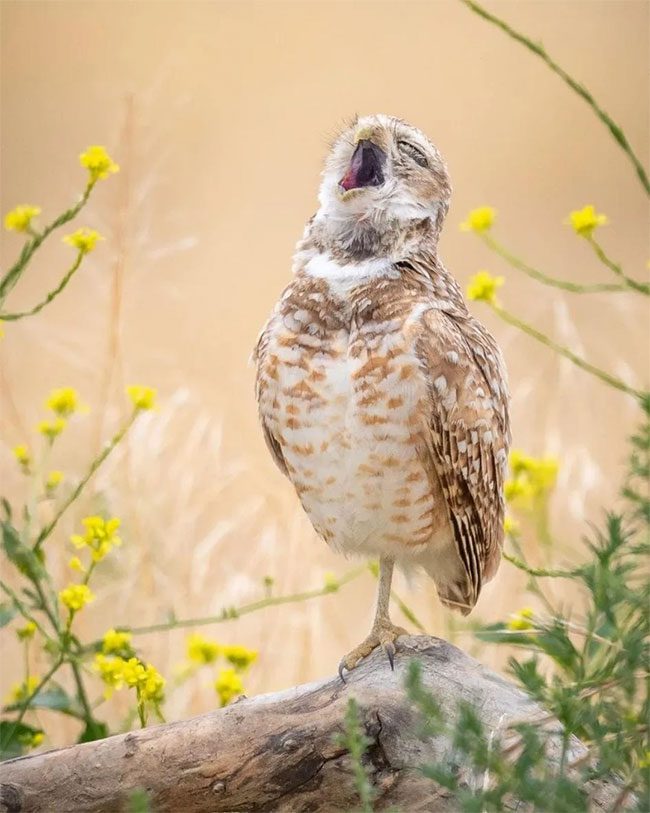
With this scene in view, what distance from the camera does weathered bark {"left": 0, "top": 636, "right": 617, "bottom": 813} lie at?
218cm

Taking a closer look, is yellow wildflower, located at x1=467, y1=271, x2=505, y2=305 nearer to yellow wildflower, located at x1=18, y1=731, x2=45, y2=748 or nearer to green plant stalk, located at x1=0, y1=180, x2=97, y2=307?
green plant stalk, located at x1=0, y1=180, x2=97, y2=307

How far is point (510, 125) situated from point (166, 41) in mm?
1920

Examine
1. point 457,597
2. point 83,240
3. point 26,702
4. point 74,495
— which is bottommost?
point 26,702

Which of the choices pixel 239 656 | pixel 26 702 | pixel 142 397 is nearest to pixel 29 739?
pixel 26 702

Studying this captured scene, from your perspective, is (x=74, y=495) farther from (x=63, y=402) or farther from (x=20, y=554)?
(x=63, y=402)

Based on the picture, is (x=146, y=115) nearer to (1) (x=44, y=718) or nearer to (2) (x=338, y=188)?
(2) (x=338, y=188)

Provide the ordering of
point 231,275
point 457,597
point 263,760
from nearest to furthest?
point 263,760 < point 457,597 < point 231,275

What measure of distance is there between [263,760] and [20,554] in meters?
0.58

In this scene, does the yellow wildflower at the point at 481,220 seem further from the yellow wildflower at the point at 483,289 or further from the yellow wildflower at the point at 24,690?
the yellow wildflower at the point at 24,690

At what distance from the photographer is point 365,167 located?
258cm

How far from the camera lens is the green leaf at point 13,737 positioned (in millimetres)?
2494

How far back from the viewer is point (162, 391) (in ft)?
15.9

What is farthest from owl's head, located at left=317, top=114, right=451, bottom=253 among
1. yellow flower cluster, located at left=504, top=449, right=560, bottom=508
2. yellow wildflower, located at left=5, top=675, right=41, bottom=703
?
yellow wildflower, located at left=5, top=675, right=41, bottom=703

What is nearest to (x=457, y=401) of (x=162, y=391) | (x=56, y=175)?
(x=162, y=391)
